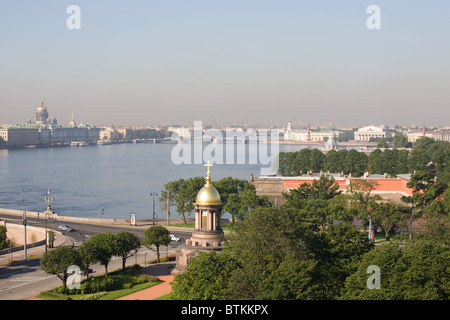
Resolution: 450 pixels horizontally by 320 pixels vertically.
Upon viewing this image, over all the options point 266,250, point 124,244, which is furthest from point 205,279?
point 124,244

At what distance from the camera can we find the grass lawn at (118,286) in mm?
18094

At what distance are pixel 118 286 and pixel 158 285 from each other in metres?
1.27

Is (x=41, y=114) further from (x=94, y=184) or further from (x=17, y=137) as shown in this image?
(x=94, y=184)

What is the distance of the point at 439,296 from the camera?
13.7 meters

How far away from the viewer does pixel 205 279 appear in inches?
588

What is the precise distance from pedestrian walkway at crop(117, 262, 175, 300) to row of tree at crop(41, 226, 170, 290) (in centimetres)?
83

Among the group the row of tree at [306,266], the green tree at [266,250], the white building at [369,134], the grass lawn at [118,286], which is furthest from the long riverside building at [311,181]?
the white building at [369,134]

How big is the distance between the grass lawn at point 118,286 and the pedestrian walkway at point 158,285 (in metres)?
0.27

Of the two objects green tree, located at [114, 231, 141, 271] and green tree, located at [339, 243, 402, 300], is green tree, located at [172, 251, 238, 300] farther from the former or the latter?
green tree, located at [114, 231, 141, 271]

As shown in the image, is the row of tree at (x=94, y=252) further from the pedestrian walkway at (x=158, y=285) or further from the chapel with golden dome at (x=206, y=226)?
the chapel with golden dome at (x=206, y=226)

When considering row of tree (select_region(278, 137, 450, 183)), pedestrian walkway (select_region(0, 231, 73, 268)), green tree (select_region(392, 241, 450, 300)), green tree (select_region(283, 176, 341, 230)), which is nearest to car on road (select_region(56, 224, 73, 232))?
pedestrian walkway (select_region(0, 231, 73, 268))
